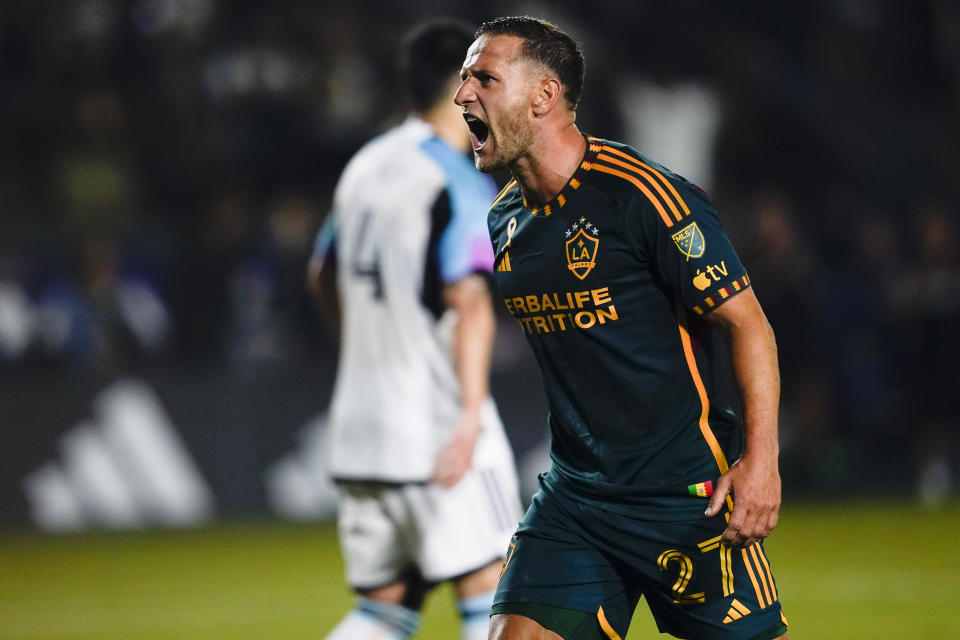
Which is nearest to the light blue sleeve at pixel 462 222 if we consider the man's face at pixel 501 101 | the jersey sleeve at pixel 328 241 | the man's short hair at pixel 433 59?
the man's short hair at pixel 433 59

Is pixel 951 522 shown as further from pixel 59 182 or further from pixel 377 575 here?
pixel 59 182

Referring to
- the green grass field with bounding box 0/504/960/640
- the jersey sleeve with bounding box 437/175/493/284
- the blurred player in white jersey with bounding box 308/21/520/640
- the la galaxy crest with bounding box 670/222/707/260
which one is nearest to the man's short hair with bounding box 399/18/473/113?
the blurred player in white jersey with bounding box 308/21/520/640

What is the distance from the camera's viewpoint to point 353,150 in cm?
1403

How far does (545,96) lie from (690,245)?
572 millimetres

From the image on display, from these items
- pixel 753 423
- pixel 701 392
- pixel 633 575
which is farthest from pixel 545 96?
pixel 633 575

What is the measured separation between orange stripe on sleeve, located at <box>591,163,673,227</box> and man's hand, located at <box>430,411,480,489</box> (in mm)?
1292

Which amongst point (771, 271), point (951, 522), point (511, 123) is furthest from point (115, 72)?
point (511, 123)

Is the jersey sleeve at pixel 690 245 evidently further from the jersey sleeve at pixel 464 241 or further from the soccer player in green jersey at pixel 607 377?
the jersey sleeve at pixel 464 241

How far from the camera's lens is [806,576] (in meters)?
8.95

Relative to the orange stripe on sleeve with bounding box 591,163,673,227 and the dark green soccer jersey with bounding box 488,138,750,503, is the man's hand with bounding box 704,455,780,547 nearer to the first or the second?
the dark green soccer jersey with bounding box 488,138,750,503

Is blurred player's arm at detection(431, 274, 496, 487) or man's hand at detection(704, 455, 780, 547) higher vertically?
blurred player's arm at detection(431, 274, 496, 487)

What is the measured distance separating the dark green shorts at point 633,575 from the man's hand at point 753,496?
0.69 feet

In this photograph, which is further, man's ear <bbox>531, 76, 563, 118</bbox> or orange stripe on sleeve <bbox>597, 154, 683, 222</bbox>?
man's ear <bbox>531, 76, 563, 118</bbox>

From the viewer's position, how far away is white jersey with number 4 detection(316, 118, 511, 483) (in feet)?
16.5
